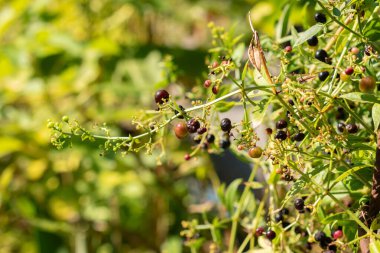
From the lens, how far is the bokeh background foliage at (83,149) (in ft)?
6.80

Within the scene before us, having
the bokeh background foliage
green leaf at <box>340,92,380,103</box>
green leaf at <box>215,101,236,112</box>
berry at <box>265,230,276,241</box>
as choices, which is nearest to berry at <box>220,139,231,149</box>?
green leaf at <box>215,101,236,112</box>

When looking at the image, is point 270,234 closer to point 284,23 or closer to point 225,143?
point 225,143

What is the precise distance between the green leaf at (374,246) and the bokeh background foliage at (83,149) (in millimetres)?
1365

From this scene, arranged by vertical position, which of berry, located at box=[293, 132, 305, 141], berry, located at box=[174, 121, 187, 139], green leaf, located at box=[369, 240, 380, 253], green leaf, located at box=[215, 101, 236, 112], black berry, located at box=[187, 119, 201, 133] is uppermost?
green leaf, located at box=[215, 101, 236, 112]

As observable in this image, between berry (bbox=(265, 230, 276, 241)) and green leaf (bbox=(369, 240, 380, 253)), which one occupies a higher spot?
berry (bbox=(265, 230, 276, 241))

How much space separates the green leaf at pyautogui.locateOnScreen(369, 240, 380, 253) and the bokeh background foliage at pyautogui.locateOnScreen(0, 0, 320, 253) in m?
1.37

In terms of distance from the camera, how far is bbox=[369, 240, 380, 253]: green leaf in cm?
59

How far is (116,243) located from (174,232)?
24cm

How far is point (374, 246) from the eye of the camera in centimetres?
60

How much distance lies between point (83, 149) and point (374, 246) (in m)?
1.49

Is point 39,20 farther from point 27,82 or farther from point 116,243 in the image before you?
point 116,243

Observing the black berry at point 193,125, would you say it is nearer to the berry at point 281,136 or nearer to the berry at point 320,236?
the berry at point 281,136

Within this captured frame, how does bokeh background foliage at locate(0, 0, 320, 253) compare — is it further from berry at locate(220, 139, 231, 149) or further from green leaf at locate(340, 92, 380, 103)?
green leaf at locate(340, 92, 380, 103)

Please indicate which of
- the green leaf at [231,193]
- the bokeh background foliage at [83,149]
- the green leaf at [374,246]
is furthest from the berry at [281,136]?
the bokeh background foliage at [83,149]
